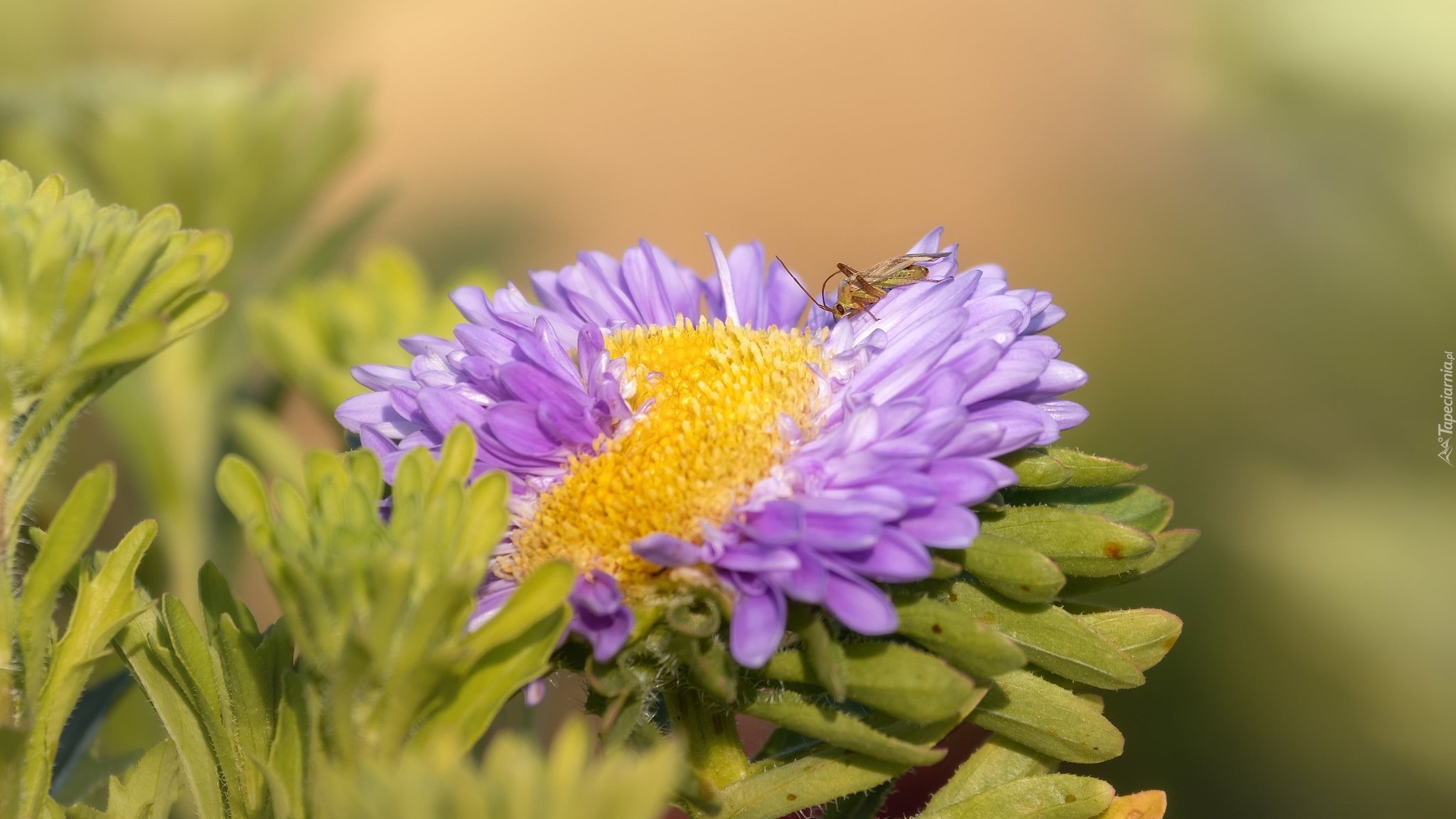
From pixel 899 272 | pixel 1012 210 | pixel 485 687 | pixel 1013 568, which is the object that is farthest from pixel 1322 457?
pixel 485 687

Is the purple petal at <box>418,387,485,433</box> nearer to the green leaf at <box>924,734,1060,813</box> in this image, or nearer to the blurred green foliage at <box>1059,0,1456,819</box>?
the green leaf at <box>924,734,1060,813</box>

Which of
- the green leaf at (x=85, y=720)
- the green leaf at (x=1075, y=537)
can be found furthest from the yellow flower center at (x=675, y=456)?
the green leaf at (x=85, y=720)

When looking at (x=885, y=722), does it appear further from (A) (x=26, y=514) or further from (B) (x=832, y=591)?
(A) (x=26, y=514)

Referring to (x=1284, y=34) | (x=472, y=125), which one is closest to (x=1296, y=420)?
(x=1284, y=34)

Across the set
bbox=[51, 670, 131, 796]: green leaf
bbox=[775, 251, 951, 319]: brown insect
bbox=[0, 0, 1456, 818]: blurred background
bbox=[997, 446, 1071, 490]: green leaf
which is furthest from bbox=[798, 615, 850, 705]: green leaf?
bbox=[0, 0, 1456, 818]: blurred background

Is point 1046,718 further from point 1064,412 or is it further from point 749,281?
point 749,281

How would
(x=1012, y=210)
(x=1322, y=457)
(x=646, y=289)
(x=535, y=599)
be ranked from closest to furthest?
(x=535, y=599), (x=646, y=289), (x=1322, y=457), (x=1012, y=210)

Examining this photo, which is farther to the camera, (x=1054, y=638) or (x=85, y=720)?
(x=85, y=720)
